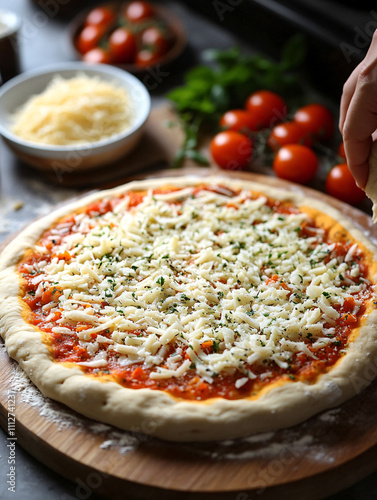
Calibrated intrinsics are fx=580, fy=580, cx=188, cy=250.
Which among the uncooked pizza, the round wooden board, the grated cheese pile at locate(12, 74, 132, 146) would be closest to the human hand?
the uncooked pizza

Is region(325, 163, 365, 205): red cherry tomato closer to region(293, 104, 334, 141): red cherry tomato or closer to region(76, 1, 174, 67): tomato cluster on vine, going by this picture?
region(293, 104, 334, 141): red cherry tomato

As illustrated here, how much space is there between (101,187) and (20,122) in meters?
0.92

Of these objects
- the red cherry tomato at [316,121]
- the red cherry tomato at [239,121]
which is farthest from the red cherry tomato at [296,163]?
the red cherry tomato at [239,121]

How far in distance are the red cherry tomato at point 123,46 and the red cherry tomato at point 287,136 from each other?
1.93 metres

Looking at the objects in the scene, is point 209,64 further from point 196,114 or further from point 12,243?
point 12,243

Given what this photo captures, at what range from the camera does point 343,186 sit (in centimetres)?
403

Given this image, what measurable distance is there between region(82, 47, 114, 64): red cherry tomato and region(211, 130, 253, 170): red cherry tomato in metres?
1.71

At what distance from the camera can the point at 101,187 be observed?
13.6 ft

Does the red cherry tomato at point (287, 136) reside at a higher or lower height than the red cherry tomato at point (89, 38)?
lower

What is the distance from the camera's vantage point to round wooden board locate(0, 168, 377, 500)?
7.80ft

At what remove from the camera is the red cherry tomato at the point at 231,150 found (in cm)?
434
